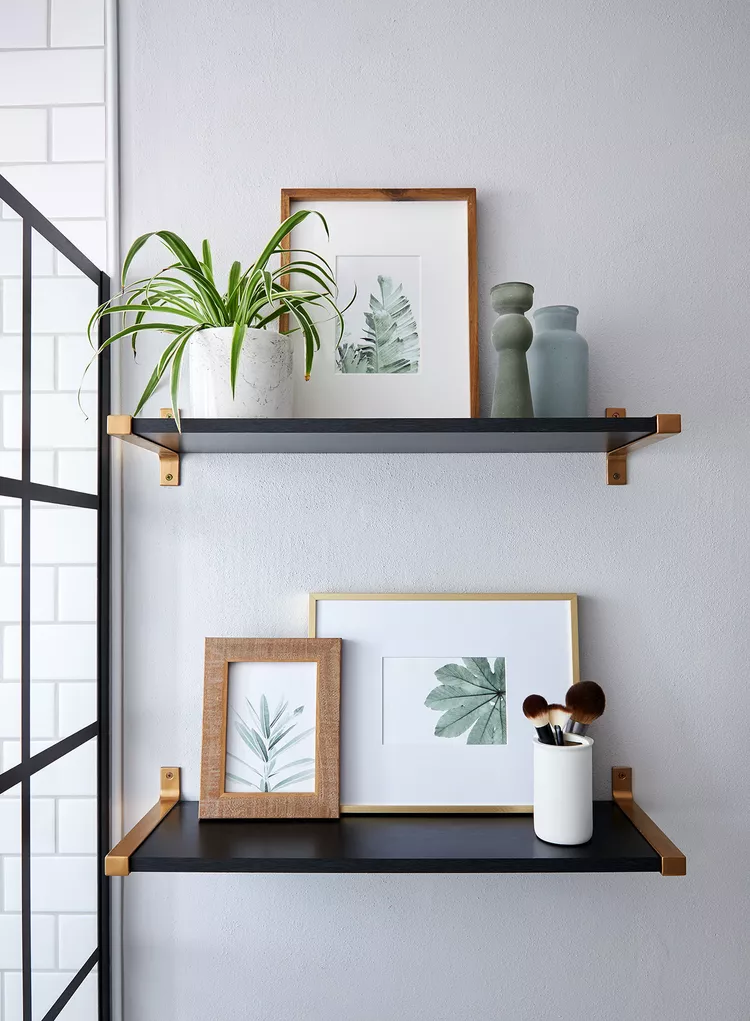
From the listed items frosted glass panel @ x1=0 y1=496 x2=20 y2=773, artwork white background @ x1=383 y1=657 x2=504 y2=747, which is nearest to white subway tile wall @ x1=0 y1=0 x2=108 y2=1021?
frosted glass panel @ x1=0 y1=496 x2=20 y2=773

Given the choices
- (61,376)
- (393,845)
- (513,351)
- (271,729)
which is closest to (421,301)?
(513,351)

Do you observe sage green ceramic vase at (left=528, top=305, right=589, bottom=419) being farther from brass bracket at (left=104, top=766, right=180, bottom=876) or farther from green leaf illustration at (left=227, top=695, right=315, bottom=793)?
brass bracket at (left=104, top=766, right=180, bottom=876)

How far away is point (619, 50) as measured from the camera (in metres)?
1.25

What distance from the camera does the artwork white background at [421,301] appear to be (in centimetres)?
122

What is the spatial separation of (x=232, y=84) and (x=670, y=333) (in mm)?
767

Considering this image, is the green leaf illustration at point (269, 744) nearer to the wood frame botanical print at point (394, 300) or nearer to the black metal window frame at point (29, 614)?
the black metal window frame at point (29, 614)

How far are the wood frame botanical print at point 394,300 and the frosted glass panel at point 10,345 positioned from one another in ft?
1.27

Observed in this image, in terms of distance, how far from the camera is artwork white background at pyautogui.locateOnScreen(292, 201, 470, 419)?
122cm

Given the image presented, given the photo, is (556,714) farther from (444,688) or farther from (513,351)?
(513,351)

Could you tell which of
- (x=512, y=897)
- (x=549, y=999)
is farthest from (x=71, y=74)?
(x=549, y=999)

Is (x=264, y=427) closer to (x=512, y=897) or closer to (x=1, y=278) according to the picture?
(x=1, y=278)

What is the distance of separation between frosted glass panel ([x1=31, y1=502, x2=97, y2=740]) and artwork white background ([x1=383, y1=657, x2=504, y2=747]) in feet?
1.42

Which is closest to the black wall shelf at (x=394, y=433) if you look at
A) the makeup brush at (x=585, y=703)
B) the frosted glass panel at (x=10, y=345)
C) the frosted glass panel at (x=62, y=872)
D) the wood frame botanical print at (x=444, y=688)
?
the frosted glass panel at (x=10, y=345)

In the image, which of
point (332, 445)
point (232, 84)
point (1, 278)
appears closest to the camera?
point (1, 278)
